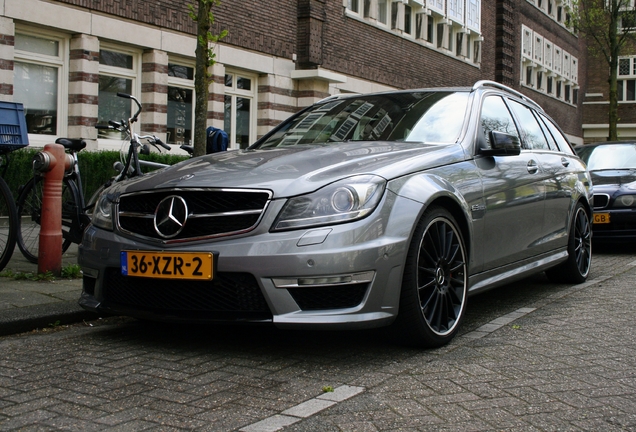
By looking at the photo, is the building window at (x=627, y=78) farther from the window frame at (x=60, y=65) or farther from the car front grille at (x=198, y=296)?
the car front grille at (x=198, y=296)

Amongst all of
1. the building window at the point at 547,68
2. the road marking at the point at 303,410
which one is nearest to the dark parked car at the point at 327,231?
the road marking at the point at 303,410

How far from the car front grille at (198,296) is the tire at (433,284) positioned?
2.48ft

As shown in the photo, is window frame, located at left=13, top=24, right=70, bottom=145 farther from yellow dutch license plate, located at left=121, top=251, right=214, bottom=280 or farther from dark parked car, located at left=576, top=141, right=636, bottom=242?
yellow dutch license plate, located at left=121, top=251, right=214, bottom=280

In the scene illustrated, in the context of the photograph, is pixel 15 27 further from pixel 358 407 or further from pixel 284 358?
pixel 358 407

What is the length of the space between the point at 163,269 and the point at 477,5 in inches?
1133

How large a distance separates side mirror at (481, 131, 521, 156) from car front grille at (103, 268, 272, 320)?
6.76ft

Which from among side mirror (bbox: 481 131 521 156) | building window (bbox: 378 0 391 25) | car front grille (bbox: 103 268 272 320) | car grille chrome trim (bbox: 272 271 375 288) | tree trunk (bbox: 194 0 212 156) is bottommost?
car front grille (bbox: 103 268 272 320)

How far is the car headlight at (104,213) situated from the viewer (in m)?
4.56

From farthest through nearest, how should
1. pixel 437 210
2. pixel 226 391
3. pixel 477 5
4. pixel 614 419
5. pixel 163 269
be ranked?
pixel 477 5
pixel 437 210
pixel 163 269
pixel 226 391
pixel 614 419

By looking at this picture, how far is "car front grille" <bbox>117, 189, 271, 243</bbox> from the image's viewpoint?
159 inches

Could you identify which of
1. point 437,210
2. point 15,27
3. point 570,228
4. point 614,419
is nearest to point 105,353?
point 437,210

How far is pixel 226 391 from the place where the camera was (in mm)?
3592

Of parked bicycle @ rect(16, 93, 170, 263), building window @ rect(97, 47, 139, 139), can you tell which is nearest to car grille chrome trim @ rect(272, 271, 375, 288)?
parked bicycle @ rect(16, 93, 170, 263)

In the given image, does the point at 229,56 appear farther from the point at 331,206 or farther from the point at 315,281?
the point at 315,281
